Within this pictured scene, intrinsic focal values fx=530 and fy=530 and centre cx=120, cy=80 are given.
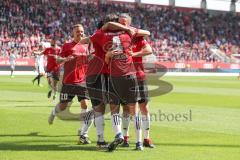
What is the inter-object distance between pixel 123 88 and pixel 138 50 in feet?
2.49

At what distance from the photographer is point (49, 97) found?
20375 mm

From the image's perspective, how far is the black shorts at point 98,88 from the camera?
9.34m

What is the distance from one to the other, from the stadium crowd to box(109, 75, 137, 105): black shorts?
36208 millimetres

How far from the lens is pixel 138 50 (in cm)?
941

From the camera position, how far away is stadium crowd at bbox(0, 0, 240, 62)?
161 ft

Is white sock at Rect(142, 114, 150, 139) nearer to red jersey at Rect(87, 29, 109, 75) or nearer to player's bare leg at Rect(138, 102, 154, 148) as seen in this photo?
player's bare leg at Rect(138, 102, 154, 148)

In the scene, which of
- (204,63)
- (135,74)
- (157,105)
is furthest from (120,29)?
(204,63)

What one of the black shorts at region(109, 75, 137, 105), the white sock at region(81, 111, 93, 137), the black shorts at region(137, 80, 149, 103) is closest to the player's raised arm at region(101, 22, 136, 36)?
the black shorts at region(109, 75, 137, 105)

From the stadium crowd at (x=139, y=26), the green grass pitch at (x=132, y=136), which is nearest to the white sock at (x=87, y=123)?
the green grass pitch at (x=132, y=136)

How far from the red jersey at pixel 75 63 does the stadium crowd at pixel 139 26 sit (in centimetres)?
3413

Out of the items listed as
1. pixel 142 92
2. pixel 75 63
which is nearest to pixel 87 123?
pixel 142 92

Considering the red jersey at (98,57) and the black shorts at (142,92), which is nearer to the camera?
the red jersey at (98,57)

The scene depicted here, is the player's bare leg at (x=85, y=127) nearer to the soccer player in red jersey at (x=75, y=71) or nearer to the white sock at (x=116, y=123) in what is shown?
the soccer player in red jersey at (x=75, y=71)

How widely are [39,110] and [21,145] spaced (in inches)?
253
